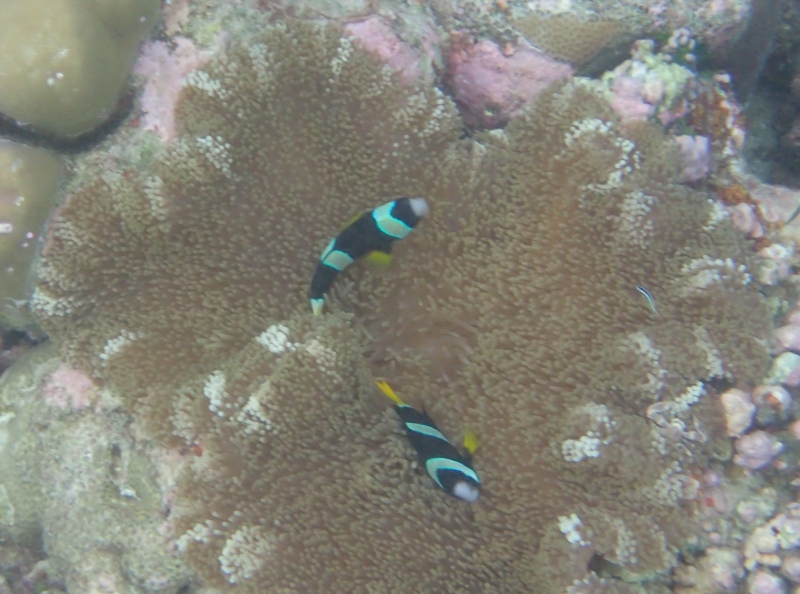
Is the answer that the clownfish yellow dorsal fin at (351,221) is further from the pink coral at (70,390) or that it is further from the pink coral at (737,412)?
the pink coral at (737,412)

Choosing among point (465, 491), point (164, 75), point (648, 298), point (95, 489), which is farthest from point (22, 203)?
point (648, 298)

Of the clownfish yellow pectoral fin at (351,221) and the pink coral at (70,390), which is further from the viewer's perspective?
the pink coral at (70,390)

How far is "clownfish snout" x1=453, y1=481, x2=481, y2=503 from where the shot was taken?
7.08ft

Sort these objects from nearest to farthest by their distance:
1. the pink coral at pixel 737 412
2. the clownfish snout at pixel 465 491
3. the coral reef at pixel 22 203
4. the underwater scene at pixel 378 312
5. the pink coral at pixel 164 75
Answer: the clownfish snout at pixel 465 491, the underwater scene at pixel 378 312, the pink coral at pixel 737 412, the coral reef at pixel 22 203, the pink coral at pixel 164 75

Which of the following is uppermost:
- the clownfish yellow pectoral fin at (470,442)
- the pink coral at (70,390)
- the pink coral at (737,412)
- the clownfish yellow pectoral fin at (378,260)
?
the clownfish yellow pectoral fin at (378,260)

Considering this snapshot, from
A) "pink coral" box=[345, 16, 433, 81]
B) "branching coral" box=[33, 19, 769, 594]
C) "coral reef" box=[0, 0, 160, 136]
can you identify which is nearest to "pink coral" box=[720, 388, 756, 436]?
"branching coral" box=[33, 19, 769, 594]

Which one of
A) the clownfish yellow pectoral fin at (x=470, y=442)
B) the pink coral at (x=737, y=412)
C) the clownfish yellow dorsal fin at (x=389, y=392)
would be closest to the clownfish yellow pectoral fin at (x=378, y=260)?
the clownfish yellow dorsal fin at (x=389, y=392)

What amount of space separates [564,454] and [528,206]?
105 centimetres

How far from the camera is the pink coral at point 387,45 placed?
271 centimetres

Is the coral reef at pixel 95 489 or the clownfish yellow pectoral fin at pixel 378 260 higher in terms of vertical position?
the clownfish yellow pectoral fin at pixel 378 260

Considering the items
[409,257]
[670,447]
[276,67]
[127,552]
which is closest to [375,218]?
[409,257]

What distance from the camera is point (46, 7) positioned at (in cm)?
230

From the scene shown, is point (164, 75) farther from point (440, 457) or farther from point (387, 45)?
point (440, 457)

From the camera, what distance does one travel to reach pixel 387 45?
273 centimetres
